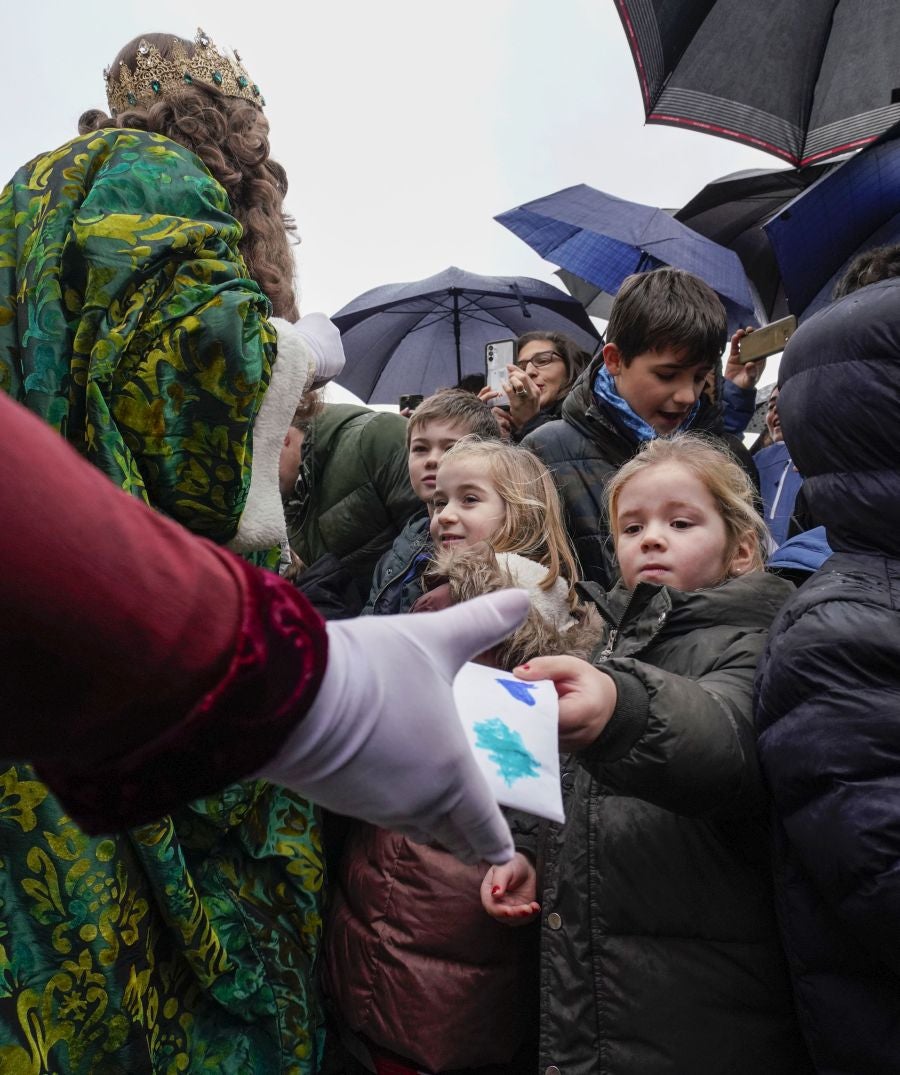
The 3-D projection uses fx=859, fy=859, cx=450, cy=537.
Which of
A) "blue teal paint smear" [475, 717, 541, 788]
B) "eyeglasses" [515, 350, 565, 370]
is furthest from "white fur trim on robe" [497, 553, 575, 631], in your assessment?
"eyeglasses" [515, 350, 565, 370]

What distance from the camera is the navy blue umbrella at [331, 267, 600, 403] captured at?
211 inches

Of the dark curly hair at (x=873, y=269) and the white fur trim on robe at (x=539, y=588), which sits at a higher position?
the dark curly hair at (x=873, y=269)

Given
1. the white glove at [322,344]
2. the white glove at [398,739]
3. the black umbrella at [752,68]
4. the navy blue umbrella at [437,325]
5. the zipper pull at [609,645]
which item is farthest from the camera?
the navy blue umbrella at [437,325]

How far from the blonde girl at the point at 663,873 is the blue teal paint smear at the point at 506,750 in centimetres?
15

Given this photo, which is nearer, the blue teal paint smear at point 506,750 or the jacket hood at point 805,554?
the blue teal paint smear at point 506,750

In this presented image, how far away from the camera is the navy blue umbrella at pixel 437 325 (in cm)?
535

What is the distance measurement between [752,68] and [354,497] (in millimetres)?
3235

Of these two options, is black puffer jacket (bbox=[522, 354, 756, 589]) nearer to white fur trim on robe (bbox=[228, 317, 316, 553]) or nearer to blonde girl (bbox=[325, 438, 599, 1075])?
blonde girl (bbox=[325, 438, 599, 1075])

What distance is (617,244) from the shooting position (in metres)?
4.63

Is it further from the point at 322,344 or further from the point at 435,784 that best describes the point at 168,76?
the point at 435,784

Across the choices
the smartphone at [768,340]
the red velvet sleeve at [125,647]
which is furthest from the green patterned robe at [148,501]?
the smartphone at [768,340]

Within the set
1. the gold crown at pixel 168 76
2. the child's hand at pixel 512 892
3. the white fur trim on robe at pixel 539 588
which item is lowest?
the child's hand at pixel 512 892

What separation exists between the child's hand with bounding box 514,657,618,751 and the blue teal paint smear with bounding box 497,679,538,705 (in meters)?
0.02

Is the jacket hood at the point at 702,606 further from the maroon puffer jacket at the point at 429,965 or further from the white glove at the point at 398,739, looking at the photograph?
the white glove at the point at 398,739
